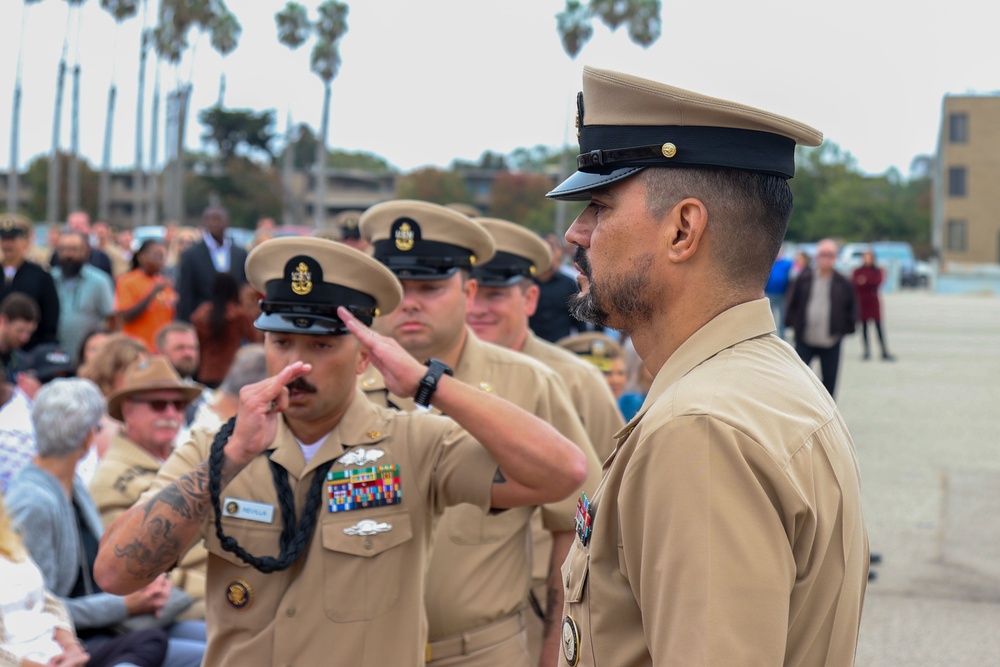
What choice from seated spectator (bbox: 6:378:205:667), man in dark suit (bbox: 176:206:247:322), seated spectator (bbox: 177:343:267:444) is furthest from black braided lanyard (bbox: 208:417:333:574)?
man in dark suit (bbox: 176:206:247:322)

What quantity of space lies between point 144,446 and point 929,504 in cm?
625

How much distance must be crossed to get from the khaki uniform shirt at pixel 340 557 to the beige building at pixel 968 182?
6894cm

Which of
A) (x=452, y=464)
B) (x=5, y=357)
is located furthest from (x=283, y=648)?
(x=5, y=357)

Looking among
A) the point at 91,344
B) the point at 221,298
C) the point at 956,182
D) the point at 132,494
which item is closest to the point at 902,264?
the point at 956,182

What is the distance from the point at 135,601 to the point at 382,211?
1.86m

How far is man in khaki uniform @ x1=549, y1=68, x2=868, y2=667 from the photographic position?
1.48 metres

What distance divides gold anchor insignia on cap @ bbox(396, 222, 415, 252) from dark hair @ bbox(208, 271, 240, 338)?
17.9 feet

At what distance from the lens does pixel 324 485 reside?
303cm

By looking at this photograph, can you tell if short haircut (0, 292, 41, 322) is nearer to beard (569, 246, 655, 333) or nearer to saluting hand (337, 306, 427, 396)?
saluting hand (337, 306, 427, 396)

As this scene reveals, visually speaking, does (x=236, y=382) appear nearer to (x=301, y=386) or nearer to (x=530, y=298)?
(x=530, y=298)

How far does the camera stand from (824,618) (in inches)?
63.7

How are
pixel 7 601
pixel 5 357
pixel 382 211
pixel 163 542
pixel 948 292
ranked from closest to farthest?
pixel 163 542 → pixel 7 601 → pixel 382 211 → pixel 5 357 → pixel 948 292

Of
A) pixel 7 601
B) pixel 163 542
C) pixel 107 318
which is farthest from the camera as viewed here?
pixel 107 318

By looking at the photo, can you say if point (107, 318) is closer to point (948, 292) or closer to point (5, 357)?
point (5, 357)
